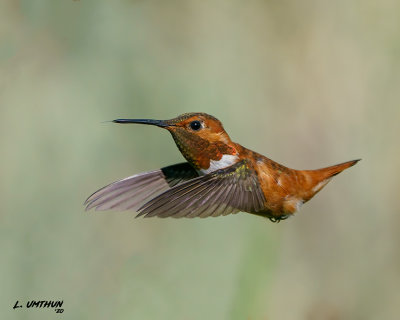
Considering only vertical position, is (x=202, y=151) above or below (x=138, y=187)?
above

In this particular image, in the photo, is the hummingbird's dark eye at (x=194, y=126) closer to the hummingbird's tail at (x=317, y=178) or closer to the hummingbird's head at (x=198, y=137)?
the hummingbird's head at (x=198, y=137)

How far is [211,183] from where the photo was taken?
1.81 m

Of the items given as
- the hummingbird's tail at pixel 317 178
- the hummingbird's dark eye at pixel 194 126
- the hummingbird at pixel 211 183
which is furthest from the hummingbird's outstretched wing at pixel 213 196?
the hummingbird's tail at pixel 317 178

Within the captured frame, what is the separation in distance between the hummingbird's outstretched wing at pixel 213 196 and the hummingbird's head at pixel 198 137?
3.1 inches

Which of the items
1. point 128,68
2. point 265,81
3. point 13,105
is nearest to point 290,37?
point 265,81

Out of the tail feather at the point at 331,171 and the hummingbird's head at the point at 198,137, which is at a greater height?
the hummingbird's head at the point at 198,137

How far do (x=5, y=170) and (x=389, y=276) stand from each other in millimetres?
1766

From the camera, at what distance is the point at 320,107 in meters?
3.30

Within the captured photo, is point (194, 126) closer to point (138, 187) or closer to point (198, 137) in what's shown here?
point (198, 137)

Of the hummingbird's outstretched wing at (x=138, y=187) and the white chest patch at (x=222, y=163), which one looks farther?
the hummingbird's outstretched wing at (x=138, y=187)

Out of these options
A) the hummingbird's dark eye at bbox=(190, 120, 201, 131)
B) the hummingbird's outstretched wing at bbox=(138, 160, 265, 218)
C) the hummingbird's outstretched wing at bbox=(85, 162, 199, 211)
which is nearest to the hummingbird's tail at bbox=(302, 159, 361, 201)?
the hummingbird's outstretched wing at bbox=(138, 160, 265, 218)

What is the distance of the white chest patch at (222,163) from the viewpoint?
6.44ft

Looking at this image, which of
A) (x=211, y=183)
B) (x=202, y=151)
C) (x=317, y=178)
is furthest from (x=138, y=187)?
(x=317, y=178)

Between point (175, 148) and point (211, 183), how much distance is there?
98 centimetres
